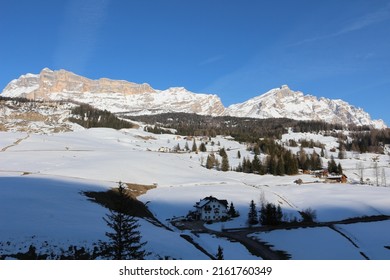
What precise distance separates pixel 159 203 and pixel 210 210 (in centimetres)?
1207

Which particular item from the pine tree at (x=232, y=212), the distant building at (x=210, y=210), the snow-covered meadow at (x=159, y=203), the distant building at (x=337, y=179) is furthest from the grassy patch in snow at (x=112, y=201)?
the distant building at (x=337, y=179)

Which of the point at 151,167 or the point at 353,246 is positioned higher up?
the point at 151,167

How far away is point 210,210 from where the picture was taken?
84438 mm

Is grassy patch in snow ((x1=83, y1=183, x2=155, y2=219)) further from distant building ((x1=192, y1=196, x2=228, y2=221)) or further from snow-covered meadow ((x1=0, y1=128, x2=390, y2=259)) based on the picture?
distant building ((x1=192, y1=196, x2=228, y2=221))

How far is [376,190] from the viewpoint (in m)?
114

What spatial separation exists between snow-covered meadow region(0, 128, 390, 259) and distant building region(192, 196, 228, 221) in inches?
127

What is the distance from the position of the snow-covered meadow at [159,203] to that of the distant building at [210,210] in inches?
127

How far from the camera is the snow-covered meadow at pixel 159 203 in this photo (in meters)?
41.4

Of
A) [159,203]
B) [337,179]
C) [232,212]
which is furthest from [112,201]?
[337,179]

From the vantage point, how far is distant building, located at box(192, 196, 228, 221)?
83.0 metres

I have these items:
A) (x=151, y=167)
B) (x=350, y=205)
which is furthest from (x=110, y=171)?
(x=350, y=205)

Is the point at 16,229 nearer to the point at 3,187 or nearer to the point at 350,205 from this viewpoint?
the point at 3,187

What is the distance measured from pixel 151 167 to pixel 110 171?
78.9 ft
